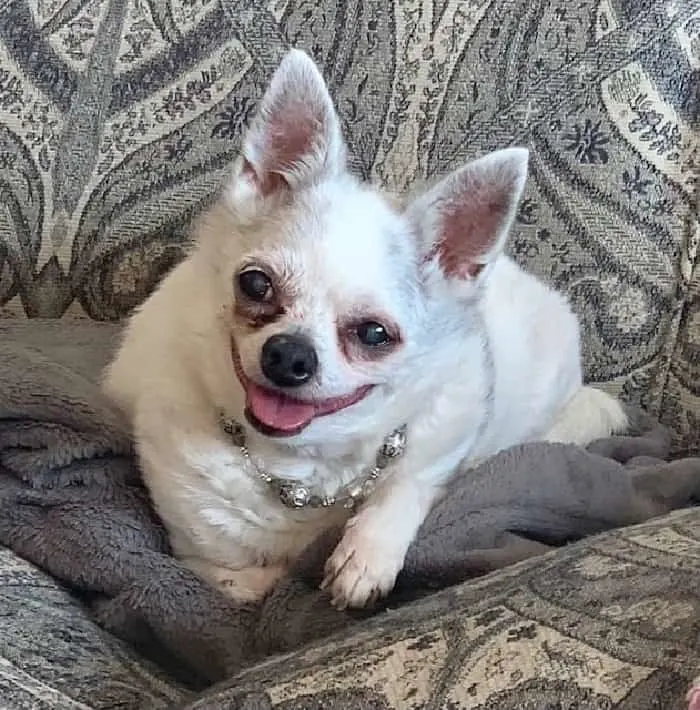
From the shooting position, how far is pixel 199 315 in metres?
1.30

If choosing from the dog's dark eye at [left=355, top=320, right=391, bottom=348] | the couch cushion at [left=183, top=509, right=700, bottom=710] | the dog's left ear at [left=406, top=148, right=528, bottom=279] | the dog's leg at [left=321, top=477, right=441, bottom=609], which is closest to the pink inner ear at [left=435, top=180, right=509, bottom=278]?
the dog's left ear at [left=406, top=148, right=528, bottom=279]

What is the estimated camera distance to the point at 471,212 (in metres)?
1.21

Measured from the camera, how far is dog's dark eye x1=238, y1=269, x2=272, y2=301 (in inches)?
46.4

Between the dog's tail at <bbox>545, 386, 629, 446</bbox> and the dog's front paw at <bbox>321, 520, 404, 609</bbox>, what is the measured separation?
0.41m

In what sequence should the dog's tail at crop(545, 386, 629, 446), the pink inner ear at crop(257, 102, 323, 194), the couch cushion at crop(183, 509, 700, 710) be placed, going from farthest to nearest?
the dog's tail at crop(545, 386, 629, 446) → the pink inner ear at crop(257, 102, 323, 194) → the couch cushion at crop(183, 509, 700, 710)

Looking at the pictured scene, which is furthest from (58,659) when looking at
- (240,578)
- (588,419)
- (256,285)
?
(588,419)

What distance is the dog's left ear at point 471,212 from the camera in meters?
1.17

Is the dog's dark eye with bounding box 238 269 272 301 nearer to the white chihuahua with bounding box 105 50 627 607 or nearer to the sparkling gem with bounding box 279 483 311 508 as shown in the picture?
the white chihuahua with bounding box 105 50 627 607

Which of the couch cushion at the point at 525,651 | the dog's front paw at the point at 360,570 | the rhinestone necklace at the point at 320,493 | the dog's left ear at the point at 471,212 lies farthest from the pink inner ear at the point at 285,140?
the couch cushion at the point at 525,651

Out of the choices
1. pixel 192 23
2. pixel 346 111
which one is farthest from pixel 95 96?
pixel 346 111

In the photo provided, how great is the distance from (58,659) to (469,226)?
554 mm

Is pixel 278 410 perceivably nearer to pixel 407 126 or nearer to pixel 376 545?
pixel 376 545

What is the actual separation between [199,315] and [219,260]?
7 centimetres

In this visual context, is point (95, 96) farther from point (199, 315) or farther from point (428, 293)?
point (428, 293)
